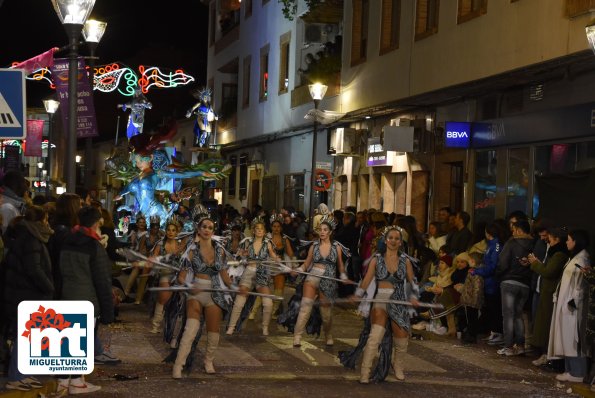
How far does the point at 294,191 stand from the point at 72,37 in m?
22.1

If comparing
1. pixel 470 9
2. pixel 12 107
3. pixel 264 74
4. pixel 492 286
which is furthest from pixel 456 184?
pixel 264 74

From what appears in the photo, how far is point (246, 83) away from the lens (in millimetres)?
43906

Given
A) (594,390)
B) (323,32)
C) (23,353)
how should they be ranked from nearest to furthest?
(23,353)
(594,390)
(323,32)

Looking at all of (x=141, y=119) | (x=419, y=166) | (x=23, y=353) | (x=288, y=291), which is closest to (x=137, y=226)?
(x=288, y=291)

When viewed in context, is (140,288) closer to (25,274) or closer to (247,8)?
(25,274)

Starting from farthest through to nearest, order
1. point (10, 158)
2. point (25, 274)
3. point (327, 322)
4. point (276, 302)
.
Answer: point (10, 158), point (276, 302), point (327, 322), point (25, 274)

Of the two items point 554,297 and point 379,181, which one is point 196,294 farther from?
point 379,181

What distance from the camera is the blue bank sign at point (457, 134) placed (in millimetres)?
22109

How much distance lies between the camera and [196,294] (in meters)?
12.3

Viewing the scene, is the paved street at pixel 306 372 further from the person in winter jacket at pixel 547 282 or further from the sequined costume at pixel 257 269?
the sequined costume at pixel 257 269

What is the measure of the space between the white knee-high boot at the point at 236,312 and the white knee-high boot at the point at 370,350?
174 inches

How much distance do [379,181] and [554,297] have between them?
48.4 feet

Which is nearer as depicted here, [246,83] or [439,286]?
[439,286]

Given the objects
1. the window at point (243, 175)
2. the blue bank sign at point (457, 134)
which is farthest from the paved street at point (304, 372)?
the window at point (243, 175)
